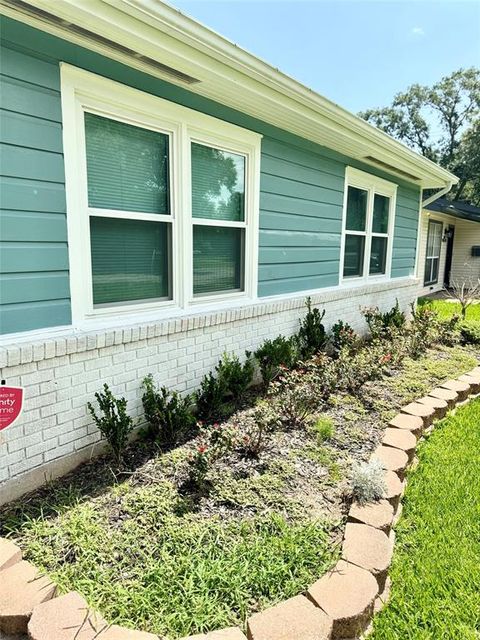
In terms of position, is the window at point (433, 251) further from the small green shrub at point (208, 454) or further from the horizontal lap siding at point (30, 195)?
the horizontal lap siding at point (30, 195)

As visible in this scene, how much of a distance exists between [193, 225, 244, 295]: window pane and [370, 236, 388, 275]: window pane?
11.1ft

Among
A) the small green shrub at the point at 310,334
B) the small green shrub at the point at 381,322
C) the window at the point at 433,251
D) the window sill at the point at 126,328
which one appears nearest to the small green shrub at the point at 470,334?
the small green shrub at the point at 381,322

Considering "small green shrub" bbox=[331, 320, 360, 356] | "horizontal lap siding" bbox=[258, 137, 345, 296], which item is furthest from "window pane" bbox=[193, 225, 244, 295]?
"small green shrub" bbox=[331, 320, 360, 356]

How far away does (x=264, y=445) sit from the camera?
2947 millimetres

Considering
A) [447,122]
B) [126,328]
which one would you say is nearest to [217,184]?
[126,328]

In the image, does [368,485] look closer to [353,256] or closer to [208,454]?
[208,454]

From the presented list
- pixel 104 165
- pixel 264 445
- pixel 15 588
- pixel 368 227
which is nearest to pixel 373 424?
pixel 264 445

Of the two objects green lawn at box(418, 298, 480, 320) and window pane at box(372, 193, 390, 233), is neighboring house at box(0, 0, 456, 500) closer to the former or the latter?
window pane at box(372, 193, 390, 233)

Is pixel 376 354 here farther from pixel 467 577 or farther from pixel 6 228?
pixel 6 228

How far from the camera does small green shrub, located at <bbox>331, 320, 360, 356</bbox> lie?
4980mm

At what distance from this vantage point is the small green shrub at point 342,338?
4.98 meters

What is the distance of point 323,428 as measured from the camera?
3182mm

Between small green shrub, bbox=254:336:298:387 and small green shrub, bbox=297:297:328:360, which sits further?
small green shrub, bbox=297:297:328:360

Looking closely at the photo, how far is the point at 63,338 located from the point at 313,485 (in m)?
1.88
